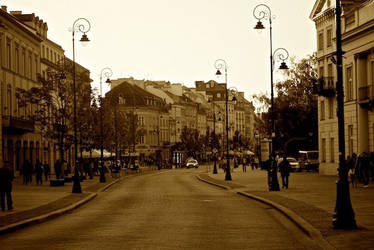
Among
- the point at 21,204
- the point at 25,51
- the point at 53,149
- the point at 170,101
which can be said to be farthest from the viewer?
the point at 170,101

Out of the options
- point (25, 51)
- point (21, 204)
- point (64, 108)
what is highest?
point (25, 51)

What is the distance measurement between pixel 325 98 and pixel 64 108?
22274 millimetres

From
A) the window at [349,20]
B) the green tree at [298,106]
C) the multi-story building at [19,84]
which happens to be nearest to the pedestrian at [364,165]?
the window at [349,20]

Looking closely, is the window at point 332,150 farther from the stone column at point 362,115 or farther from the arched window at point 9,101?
the arched window at point 9,101

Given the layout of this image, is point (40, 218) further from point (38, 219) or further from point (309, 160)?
point (309, 160)

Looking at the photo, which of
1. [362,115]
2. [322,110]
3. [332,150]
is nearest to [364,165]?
[362,115]

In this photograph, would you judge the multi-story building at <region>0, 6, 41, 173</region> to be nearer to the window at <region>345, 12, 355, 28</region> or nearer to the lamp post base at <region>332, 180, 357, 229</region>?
the window at <region>345, 12, 355, 28</region>

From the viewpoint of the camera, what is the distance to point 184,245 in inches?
650

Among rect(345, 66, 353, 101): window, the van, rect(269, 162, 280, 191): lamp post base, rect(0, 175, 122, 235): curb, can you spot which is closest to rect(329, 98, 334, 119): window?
rect(345, 66, 353, 101): window

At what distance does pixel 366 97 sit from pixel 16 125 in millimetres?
26117

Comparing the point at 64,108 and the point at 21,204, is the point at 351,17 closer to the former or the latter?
the point at 64,108

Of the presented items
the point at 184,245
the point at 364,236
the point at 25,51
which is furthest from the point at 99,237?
the point at 25,51

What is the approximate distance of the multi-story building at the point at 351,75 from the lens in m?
52.1

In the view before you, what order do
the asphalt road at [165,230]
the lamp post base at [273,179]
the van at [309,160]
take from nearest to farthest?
the asphalt road at [165,230]
the lamp post base at [273,179]
the van at [309,160]
